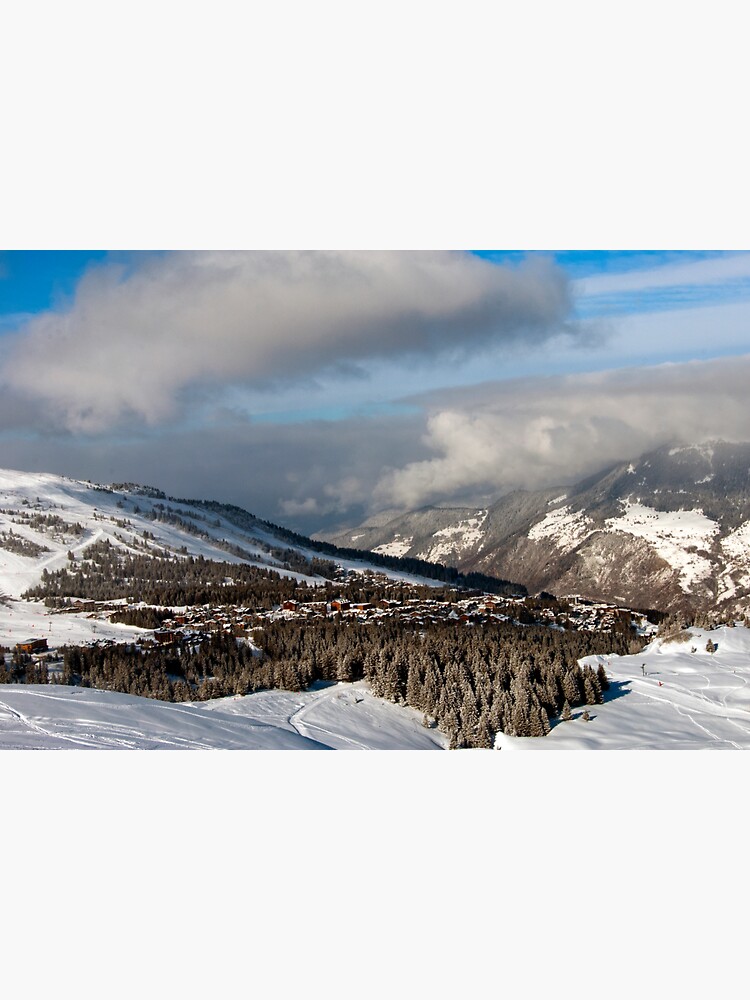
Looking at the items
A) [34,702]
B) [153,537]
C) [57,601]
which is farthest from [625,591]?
[34,702]

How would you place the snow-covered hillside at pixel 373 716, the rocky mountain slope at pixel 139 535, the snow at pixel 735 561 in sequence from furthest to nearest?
the snow at pixel 735 561 → the rocky mountain slope at pixel 139 535 → the snow-covered hillside at pixel 373 716

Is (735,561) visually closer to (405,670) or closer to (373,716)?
(405,670)

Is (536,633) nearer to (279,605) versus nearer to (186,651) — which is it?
(186,651)

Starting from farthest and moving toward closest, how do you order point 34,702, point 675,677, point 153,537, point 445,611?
point 153,537, point 445,611, point 675,677, point 34,702

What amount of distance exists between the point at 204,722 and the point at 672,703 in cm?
1603

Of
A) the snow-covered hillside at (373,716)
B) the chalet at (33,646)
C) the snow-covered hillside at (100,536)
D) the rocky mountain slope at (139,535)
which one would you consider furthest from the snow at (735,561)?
the chalet at (33,646)

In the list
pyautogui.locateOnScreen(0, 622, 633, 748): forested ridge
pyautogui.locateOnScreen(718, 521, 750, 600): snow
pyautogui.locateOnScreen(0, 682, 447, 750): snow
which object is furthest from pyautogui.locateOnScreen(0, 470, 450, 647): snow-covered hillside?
pyautogui.locateOnScreen(718, 521, 750, 600): snow

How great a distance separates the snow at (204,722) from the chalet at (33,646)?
49.9 ft

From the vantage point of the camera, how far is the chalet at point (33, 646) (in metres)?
36.1

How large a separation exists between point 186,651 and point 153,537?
80.5 metres

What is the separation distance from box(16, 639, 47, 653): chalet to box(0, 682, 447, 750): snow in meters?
15.2

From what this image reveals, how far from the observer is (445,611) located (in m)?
56.6

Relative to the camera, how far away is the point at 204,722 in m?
19.2

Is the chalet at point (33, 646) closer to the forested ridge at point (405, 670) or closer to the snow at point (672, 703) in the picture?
the forested ridge at point (405, 670)
